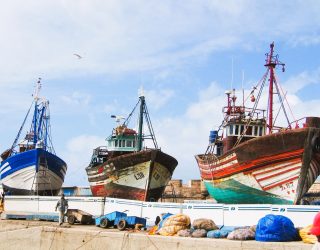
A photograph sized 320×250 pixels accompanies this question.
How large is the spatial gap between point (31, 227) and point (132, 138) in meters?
13.3

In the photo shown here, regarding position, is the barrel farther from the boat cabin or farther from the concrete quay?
the concrete quay

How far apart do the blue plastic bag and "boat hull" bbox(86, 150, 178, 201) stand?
13245 millimetres

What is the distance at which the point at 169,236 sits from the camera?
1345 centimetres

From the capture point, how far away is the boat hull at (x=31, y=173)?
28156 millimetres

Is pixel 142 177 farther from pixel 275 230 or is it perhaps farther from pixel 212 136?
pixel 275 230

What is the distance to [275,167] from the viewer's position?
20.6 m

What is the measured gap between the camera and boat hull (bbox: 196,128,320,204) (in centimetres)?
2006

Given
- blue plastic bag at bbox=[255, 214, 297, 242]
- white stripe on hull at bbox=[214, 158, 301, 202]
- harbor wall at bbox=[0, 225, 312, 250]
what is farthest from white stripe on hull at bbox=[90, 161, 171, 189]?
blue plastic bag at bbox=[255, 214, 297, 242]

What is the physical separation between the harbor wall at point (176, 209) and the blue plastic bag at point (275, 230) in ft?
5.63

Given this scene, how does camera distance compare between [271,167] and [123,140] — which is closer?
[271,167]

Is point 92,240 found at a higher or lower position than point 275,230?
lower

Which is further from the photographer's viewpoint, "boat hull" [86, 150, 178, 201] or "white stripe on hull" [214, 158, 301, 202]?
"boat hull" [86, 150, 178, 201]

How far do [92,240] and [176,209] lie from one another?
11.1ft

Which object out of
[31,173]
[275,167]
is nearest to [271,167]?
[275,167]
